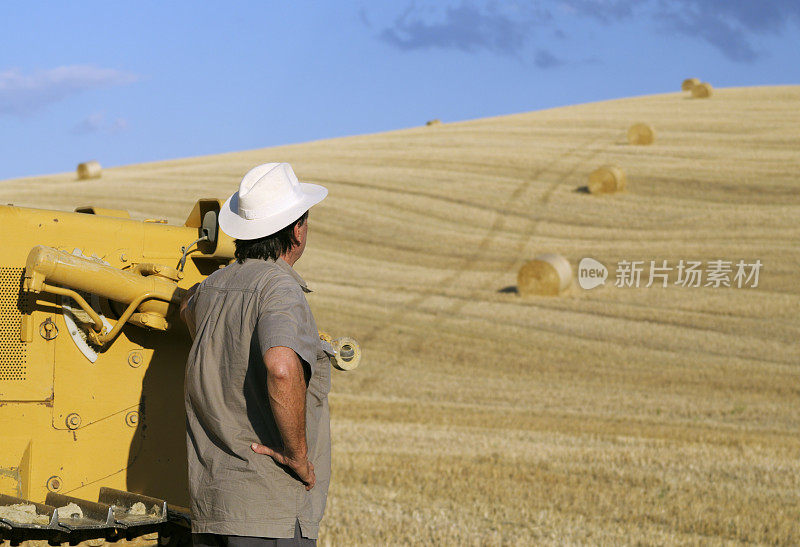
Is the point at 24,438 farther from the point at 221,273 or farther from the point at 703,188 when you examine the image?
the point at 703,188

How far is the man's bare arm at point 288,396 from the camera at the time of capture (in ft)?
10.3

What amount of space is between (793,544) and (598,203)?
829 inches

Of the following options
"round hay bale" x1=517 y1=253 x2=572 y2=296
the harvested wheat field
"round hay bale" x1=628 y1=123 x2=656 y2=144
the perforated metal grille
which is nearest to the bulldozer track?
the perforated metal grille

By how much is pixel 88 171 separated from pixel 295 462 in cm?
3427

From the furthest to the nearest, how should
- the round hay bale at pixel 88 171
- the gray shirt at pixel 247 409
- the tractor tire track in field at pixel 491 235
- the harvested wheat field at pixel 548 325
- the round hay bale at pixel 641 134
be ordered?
1. the round hay bale at pixel 88 171
2. the round hay bale at pixel 641 134
3. the tractor tire track in field at pixel 491 235
4. the harvested wheat field at pixel 548 325
5. the gray shirt at pixel 247 409

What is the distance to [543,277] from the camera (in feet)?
69.5

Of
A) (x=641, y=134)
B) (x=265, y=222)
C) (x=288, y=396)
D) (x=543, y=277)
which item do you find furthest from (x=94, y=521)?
(x=641, y=134)

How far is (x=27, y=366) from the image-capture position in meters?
4.44

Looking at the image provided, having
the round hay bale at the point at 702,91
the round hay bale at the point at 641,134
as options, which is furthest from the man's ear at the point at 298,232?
the round hay bale at the point at 702,91

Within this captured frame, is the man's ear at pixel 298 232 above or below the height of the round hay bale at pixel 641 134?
below

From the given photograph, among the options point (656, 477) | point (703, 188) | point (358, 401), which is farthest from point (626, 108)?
point (656, 477)

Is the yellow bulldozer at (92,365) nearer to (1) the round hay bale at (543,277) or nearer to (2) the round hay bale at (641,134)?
(1) the round hay bale at (543,277)

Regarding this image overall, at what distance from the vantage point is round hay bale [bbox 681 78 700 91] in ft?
157

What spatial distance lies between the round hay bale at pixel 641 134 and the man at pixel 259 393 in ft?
105
